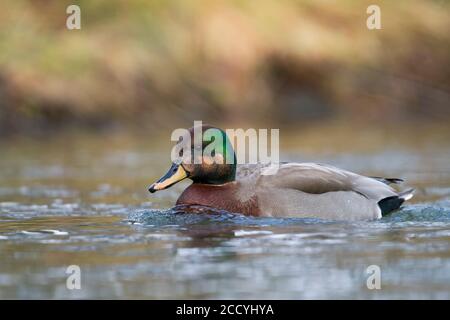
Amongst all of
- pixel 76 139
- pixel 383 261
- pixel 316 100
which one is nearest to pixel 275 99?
pixel 316 100

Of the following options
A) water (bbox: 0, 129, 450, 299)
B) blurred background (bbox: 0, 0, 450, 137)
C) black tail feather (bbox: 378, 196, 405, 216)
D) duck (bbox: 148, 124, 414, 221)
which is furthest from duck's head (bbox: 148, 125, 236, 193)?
blurred background (bbox: 0, 0, 450, 137)

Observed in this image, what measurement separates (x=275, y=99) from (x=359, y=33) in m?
2.59

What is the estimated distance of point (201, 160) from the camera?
8859 millimetres

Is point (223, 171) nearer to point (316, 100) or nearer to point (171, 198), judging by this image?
point (171, 198)

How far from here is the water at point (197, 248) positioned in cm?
624

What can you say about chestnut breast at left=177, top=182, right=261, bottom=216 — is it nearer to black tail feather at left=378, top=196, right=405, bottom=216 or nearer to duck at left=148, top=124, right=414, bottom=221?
duck at left=148, top=124, right=414, bottom=221

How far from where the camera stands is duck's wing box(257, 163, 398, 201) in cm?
876

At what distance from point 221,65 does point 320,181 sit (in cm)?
1353

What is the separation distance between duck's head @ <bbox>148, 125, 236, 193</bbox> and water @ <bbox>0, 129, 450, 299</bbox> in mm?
293

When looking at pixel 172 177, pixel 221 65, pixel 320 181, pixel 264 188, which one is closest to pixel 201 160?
pixel 172 177

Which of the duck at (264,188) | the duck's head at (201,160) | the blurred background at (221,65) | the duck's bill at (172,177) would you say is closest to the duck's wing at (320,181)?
the duck at (264,188)

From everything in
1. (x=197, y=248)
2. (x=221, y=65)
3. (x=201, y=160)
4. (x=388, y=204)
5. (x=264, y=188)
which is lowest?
(x=197, y=248)

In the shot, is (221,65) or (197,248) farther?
(221,65)

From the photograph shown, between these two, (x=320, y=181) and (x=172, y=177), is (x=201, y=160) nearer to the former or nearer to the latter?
(x=172, y=177)
